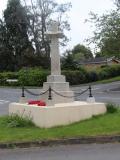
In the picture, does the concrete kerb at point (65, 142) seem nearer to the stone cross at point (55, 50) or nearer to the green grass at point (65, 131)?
the green grass at point (65, 131)

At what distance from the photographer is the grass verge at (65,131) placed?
12.1 m

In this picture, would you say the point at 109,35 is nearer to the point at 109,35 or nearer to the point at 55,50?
the point at 109,35

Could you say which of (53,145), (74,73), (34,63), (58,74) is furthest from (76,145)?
(34,63)

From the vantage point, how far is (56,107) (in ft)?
45.2

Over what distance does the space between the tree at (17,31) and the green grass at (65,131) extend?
5666 cm

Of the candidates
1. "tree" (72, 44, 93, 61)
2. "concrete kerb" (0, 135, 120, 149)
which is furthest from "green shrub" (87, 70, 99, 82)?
"tree" (72, 44, 93, 61)

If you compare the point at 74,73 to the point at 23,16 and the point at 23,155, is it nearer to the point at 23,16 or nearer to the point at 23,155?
the point at 23,16

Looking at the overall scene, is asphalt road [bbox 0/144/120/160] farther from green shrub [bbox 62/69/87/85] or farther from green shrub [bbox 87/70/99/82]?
green shrub [bbox 87/70/99/82]

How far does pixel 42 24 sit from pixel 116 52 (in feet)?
79.2

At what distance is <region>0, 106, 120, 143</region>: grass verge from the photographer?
12.1 m

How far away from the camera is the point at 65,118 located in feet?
45.9

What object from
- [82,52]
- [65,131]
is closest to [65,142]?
A: [65,131]

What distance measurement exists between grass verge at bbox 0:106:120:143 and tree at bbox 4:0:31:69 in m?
56.7

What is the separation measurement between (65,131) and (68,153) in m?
2.10
